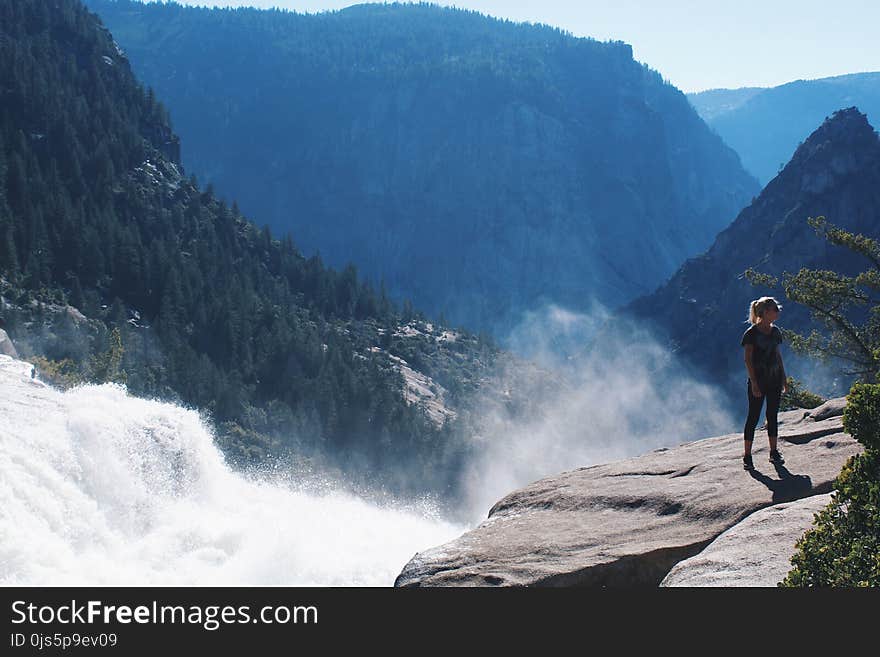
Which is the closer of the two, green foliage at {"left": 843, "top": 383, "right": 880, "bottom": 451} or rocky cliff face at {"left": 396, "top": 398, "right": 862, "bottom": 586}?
green foliage at {"left": 843, "top": 383, "right": 880, "bottom": 451}

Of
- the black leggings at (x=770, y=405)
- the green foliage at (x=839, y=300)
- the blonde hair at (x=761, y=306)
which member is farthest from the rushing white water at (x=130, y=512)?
the blonde hair at (x=761, y=306)

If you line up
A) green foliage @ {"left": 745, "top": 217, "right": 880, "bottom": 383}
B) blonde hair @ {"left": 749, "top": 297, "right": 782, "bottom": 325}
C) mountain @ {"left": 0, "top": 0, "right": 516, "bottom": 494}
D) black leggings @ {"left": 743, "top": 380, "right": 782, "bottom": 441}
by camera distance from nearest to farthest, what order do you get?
blonde hair @ {"left": 749, "top": 297, "right": 782, "bottom": 325}
black leggings @ {"left": 743, "top": 380, "right": 782, "bottom": 441}
green foliage @ {"left": 745, "top": 217, "right": 880, "bottom": 383}
mountain @ {"left": 0, "top": 0, "right": 516, "bottom": 494}

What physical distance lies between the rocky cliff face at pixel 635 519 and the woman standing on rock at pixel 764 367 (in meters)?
0.66

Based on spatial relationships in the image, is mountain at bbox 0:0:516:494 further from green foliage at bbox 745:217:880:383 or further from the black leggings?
the black leggings

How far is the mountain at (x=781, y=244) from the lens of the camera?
110938 mm

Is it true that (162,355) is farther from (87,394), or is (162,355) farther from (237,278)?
(87,394)

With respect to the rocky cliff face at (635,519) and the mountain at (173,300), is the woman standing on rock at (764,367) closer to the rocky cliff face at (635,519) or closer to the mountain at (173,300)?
the rocky cliff face at (635,519)

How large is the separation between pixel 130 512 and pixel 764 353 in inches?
997

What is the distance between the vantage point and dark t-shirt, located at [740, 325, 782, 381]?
12188mm

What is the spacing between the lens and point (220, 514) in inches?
1478

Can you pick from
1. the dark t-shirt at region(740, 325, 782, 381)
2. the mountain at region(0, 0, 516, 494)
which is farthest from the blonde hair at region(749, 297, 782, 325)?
the mountain at region(0, 0, 516, 494)

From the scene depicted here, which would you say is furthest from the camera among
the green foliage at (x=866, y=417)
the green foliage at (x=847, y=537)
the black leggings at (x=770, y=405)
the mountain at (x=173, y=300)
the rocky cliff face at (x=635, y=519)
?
the mountain at (x=173, y=300)

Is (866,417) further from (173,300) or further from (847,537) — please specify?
(173,300)

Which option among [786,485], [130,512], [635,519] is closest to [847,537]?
[786,485]
